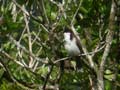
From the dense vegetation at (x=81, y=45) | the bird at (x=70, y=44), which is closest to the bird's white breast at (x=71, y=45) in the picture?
the bird at (x=70, y=44)

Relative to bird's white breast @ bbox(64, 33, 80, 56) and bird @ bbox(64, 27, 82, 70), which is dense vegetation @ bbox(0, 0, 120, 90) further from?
bird's white breast @ bbox(64, 33, 80, 56)

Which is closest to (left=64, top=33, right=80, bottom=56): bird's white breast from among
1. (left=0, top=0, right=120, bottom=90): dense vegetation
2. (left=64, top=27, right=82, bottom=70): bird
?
(left=64, top=27, right=82, bottom=70): bird

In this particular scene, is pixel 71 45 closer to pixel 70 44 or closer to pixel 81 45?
pixel 70 44

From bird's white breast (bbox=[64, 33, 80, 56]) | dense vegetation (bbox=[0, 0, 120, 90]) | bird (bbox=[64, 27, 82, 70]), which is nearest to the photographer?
dense vegetation (bbox=[0, 0, 120, 90])

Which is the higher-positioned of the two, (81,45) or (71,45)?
(81,45)

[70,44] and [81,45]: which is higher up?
[81,45]

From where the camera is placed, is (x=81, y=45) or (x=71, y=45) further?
(x=71, y=45)

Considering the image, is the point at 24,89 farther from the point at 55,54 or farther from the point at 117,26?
the point at 117,26

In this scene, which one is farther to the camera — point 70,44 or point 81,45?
point 70,44

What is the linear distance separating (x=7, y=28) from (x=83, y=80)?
74 centimetres

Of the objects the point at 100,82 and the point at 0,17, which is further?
the point at 0,17

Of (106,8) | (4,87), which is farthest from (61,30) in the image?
(4,87)

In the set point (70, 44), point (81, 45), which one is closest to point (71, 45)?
point (70, 44)

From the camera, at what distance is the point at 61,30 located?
3387 mm
